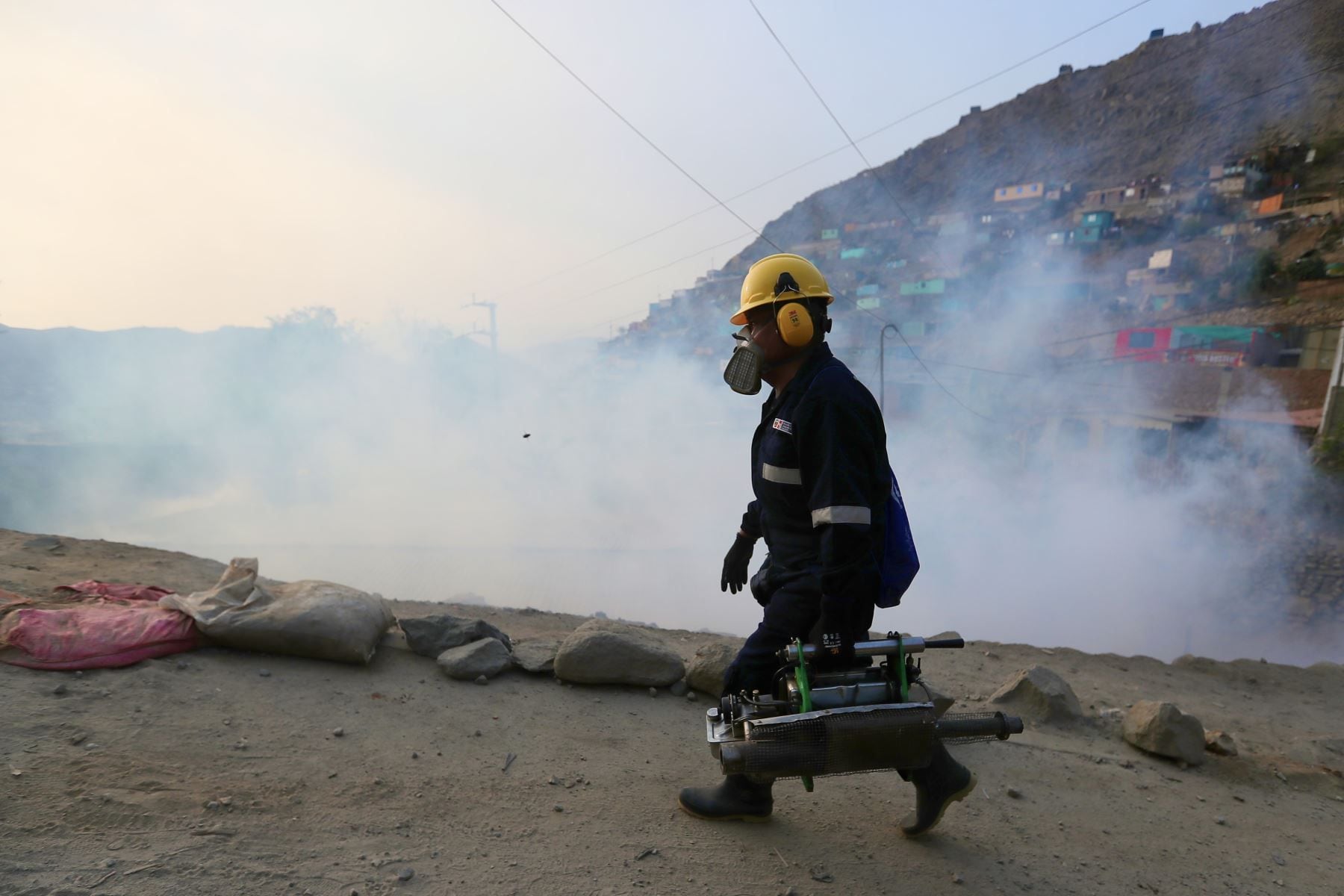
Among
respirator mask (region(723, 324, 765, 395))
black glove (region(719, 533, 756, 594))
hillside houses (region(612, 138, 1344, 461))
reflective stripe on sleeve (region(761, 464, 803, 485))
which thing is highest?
hillside houses (region(612, 138, 1344, 461))

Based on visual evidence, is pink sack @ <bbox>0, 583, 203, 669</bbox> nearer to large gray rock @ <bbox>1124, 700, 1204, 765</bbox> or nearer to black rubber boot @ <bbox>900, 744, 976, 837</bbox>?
black rubber boot @ <bbox>900, 744, 976, 837</bbox>

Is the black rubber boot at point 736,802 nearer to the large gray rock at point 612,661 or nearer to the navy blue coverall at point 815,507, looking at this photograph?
the navy blue coverall at point 815,507

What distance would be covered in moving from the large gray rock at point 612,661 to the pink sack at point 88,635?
2.01m

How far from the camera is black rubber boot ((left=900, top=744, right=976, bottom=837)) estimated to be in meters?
2.76

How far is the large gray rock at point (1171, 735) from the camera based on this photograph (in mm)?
4008

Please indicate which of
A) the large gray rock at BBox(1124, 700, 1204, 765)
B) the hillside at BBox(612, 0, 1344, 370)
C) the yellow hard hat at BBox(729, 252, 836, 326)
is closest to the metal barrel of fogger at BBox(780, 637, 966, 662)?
the yellow hard hat at BBox(729, 252, 836, 326)

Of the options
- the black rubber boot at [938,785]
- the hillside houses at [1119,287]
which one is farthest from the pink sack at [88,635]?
the hillside houses at [1119,287]

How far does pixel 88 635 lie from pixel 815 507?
12.0ft

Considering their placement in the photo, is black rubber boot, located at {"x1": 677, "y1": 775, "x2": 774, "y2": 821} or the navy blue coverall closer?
the navy blue coverall

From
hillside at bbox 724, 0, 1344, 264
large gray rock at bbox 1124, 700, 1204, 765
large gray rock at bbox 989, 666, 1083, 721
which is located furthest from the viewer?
hillside at bbox 724, 0, 1344, 264

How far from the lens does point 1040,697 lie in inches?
177

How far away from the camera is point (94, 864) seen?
7.20ft

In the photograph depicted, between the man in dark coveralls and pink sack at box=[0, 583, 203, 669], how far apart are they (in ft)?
9.30

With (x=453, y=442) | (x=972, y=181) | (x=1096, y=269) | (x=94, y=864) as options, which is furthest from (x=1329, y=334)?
(x=972, y=181)
